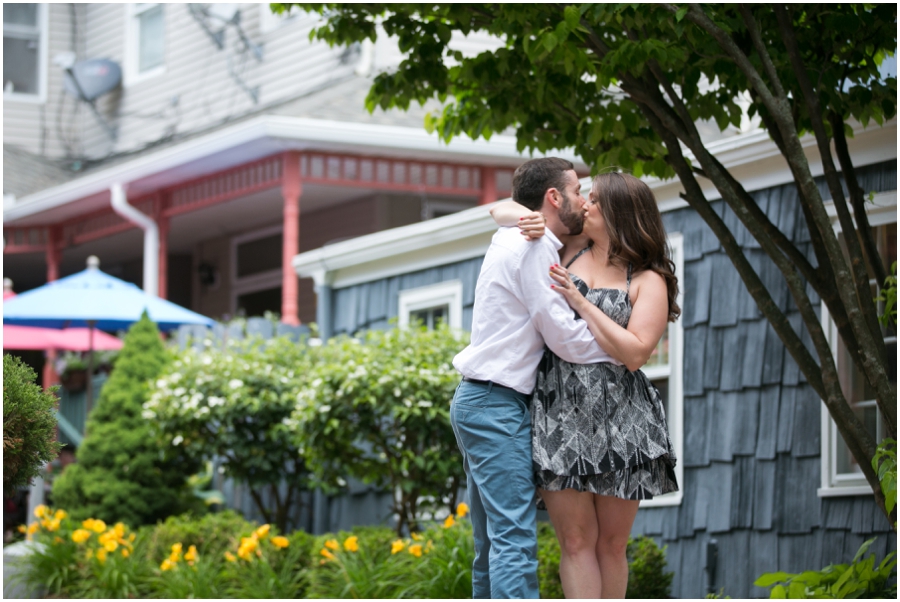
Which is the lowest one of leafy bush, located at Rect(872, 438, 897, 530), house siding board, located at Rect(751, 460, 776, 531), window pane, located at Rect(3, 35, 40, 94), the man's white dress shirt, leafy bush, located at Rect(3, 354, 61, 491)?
house siding board, located at Rect(751, 460, 776, 531)

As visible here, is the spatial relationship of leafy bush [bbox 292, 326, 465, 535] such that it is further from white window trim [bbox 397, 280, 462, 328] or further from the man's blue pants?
the man's blue pants

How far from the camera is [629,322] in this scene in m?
3.42

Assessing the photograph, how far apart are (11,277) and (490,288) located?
618 inches

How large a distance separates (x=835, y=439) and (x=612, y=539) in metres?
2.83

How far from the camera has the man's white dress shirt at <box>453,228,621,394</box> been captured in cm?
331

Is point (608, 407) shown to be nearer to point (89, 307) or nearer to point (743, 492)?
point (743, 492)

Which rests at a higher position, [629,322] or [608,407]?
[629,322]

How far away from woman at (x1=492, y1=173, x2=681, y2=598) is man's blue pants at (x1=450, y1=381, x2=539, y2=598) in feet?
0.23

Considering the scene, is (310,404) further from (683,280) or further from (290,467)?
(683,280)

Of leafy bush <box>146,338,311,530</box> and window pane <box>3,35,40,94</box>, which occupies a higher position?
window pane <box>3,35,40,94</box>

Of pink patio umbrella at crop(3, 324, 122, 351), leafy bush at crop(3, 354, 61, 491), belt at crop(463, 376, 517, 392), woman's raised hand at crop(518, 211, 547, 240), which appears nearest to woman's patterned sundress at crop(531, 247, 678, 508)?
belt at crop(463, 376, 517, 392)

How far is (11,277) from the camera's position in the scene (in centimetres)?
1741

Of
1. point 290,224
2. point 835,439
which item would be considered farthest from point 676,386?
point 290,224

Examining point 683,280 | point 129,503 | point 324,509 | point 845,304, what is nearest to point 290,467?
point 324,509
